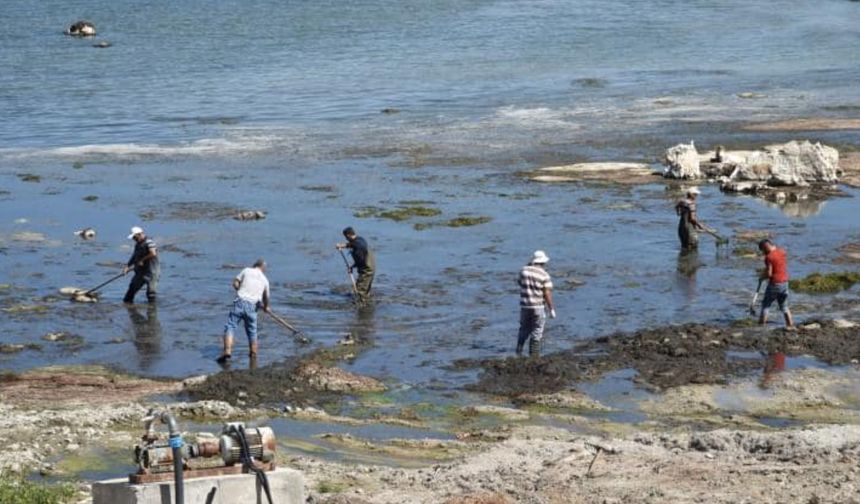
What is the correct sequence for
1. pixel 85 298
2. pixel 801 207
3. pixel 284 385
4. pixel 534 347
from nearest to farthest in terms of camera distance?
pixel 284 385 < pixel 534 347 < pixel 85 298 < pixel 801 207

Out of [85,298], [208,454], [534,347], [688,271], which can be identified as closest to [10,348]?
[85,298]

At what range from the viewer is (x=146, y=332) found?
25.0 m

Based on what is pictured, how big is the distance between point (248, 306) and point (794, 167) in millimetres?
19383

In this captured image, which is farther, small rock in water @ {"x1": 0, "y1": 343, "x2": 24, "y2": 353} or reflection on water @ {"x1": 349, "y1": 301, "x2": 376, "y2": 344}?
reflection on water @ {"x1": 349, "y1": 301, "x2": 376, "y2": 344}

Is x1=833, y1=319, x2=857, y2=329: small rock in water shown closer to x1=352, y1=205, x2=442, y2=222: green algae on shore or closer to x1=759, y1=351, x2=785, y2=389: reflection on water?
x1=759, y1=351, x2=785, y2=389: reflection on water

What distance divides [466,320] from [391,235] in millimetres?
8170

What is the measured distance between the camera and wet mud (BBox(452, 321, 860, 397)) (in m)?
21.1

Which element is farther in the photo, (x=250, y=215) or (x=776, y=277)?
(x=250, y=215)

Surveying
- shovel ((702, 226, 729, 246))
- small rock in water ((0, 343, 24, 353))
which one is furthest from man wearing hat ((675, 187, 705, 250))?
small rock in water ((0, 343, 24, 353))

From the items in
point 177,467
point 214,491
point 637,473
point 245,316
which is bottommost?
point 245,316

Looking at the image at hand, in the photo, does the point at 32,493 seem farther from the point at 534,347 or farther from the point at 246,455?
the point at 534,347

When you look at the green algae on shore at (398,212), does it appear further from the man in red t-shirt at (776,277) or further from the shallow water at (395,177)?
the man in red t-shirt at (776,277)

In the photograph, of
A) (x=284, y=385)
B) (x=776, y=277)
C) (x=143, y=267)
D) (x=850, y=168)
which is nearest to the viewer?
(x=284, y=385)

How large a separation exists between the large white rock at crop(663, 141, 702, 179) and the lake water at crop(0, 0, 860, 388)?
1227 millimetres
